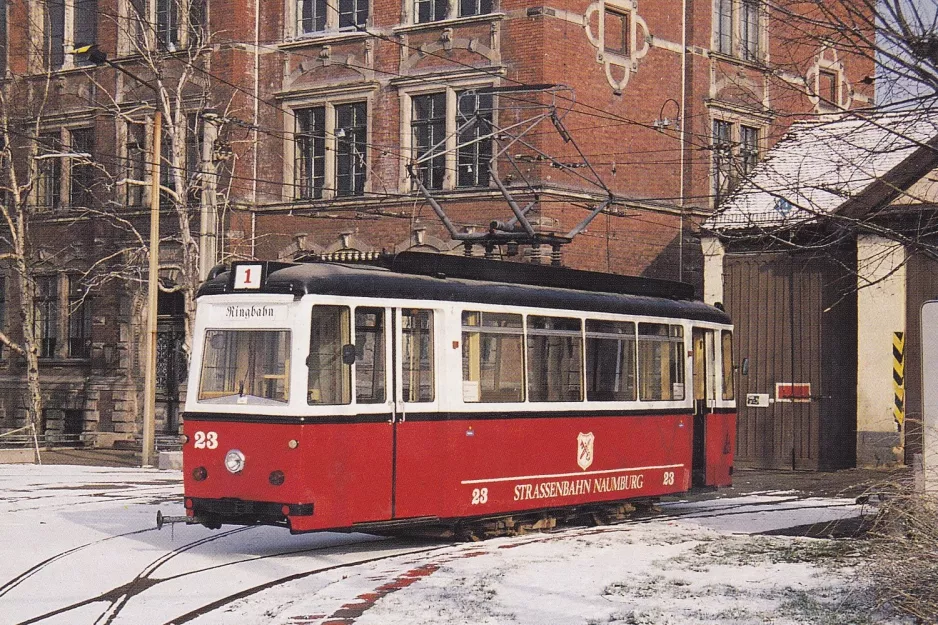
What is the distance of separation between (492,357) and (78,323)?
81.3ft

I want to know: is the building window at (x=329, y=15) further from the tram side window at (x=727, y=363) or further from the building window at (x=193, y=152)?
the tram side window at (x=727, y=363)

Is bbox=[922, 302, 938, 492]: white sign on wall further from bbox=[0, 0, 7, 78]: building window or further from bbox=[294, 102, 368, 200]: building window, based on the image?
bbox=[0, 0, 7, 78]: building window

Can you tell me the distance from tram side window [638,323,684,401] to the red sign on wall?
1132 centimetres

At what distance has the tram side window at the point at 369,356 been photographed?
46.2 feet

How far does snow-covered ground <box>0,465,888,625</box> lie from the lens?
35.1 feet

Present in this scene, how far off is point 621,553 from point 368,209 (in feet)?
66.4

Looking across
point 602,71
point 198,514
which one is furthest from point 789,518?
point 602,71

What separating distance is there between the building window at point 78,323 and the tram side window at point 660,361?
22.7 meters

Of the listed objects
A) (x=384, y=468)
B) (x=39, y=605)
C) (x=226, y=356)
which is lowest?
(x=39, y=605)

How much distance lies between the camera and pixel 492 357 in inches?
615

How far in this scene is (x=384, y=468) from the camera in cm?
1425

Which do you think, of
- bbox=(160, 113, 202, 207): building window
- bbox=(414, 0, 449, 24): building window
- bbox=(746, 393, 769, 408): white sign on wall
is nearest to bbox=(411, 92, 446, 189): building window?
bbox=(414, 0, 449, 24): building window

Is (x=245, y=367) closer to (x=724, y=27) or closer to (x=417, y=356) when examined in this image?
(x=417, y=356)

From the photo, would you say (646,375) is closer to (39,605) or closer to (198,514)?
(198,514)
